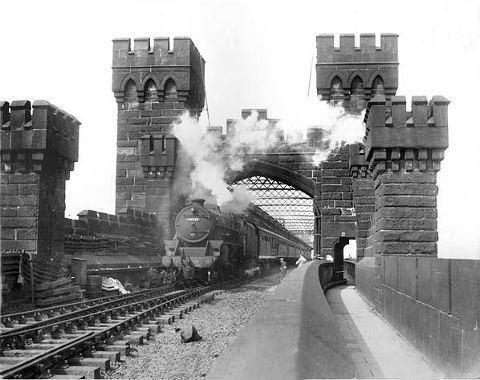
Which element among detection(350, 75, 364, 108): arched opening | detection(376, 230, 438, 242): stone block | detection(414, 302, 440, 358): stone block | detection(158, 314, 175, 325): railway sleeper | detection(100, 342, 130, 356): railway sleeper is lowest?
detection(158, 314, 175, 325): railway sleeper

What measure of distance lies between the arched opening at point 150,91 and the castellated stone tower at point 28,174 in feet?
36.1

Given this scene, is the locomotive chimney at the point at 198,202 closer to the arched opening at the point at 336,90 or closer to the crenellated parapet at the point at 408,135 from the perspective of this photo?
the arched opening at the point at 336,90

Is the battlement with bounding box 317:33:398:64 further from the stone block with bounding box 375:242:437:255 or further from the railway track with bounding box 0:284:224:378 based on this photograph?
the railway track with bounding box 0:284:224:378

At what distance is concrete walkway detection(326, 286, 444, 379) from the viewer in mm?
4841

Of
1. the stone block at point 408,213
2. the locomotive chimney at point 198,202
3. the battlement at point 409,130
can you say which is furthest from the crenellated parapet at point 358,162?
the stone block at point 408,213

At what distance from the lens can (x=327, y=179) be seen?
74.2 feet

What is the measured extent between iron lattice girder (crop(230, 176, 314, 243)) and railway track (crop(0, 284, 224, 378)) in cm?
1667

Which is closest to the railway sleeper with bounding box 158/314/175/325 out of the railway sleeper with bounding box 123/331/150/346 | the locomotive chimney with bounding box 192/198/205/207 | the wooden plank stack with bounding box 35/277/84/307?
the railway sleeper with bounding box 123/331/150/346

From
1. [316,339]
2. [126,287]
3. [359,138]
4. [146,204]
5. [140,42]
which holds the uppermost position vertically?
[140,42]

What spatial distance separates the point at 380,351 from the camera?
5973 mm

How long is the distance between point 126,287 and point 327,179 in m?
9.59

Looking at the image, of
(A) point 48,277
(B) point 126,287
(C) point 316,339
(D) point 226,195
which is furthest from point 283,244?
(C) point 316,339

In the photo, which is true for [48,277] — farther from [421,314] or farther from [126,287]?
[421,314]

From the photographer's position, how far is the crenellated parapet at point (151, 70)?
77.2ft
